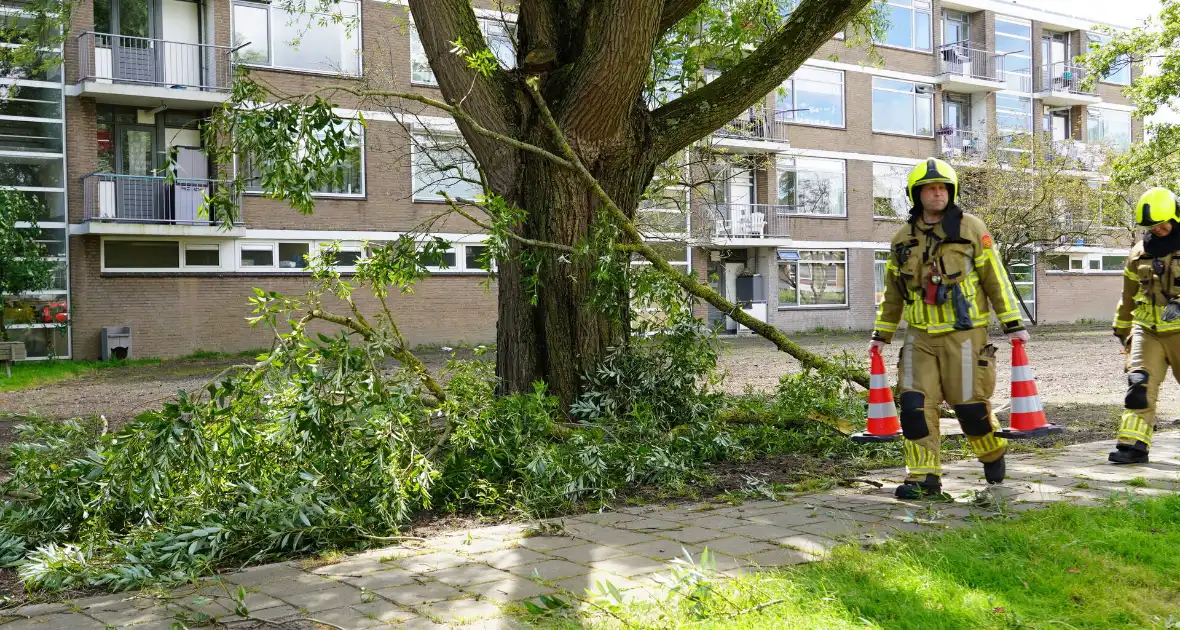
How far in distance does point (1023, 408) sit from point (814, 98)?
3006 centimetres

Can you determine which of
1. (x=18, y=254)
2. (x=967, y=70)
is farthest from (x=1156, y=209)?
(x=967, y=70)

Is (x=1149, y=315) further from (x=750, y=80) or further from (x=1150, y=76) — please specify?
(x=1150, y=76)

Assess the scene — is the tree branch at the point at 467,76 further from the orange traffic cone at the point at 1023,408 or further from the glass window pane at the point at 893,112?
the glass window pane at the point at 893,112

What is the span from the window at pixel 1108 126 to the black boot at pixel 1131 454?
40347mm

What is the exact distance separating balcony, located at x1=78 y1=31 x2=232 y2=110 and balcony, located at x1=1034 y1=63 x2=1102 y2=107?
3133cm

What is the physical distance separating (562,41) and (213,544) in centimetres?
499

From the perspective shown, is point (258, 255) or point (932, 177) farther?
point (258, 255)

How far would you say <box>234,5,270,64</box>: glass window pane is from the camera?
24.2 m

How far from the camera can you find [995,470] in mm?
6188

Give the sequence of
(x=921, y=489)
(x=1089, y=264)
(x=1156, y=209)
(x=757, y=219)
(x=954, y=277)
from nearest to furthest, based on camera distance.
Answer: (x=921, y=489)
(x=954, y=277)
(x=1156, y=209)
(x=757, y=219)
(x=1089, y=264)

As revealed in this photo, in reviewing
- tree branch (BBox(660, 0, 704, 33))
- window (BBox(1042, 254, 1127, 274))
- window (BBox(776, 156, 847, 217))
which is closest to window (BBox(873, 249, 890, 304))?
window (BBox(776, 156, 847, 217))

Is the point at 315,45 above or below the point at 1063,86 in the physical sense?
below

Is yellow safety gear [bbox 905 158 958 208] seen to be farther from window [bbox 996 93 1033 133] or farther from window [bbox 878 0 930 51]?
window [bbox 996 93 1033 133]

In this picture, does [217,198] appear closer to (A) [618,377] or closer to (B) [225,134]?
(B) [225,134]
